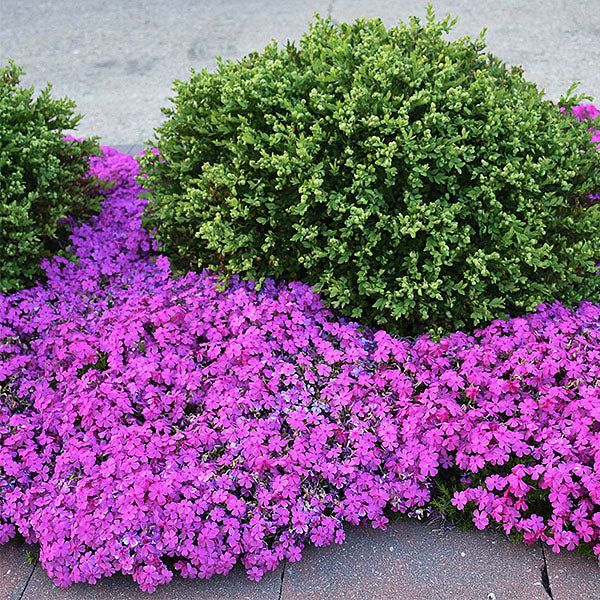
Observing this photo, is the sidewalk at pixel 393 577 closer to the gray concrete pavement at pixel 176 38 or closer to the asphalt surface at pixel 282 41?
the asphalt surface at pixel 282 41

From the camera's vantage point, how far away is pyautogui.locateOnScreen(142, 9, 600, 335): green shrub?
363 cm

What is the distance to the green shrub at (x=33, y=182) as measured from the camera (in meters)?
4.11

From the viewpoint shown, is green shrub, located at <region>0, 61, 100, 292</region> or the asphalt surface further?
green shrub, located at <region>0, 61, 100, 292</region>

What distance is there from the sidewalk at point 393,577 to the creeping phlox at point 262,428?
90 mm

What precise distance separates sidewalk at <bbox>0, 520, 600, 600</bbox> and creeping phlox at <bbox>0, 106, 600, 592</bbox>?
0.09 meters

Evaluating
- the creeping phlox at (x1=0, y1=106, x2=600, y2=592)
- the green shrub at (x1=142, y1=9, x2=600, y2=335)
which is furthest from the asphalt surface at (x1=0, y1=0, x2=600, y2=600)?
the green shrub at (x1=142, y1=9, x2=600, y2=335)

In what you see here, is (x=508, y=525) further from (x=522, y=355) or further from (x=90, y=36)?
(x=90, y=36)

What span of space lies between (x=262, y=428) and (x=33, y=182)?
2.08 meters

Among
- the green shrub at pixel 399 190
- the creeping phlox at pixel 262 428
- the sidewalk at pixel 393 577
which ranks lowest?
the sidewalk at pixel 393 577

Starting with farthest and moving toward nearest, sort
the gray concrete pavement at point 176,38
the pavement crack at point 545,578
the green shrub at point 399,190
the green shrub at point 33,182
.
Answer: the gray concrete pavement at point 176,38
the green shrub at point 33,182
the green shrub at point 399,190
the pavement crack at point 545,578

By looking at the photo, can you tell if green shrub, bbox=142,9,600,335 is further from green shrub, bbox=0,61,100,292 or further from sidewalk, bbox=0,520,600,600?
sidewalk, bbox=0,520,600,600

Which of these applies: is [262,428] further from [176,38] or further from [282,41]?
[176,38]

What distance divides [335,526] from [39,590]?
125 centimetres

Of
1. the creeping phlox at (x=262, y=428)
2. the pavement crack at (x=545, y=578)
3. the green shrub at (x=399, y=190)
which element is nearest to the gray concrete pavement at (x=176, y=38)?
the green shrub at (x=399, y=190)
